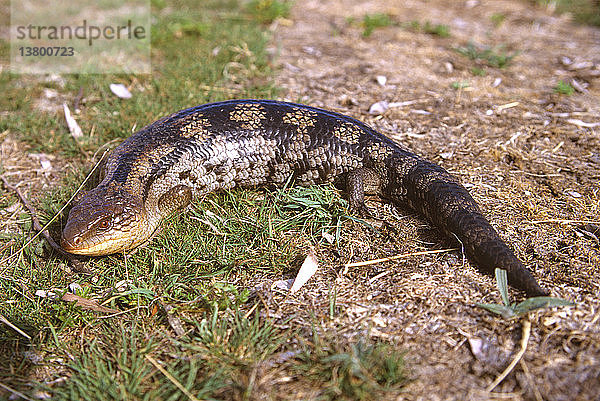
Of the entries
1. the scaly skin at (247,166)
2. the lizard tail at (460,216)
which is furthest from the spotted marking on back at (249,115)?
the lizard tail at (460,216)

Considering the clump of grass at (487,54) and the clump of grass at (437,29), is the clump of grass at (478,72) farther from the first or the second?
the clump of grass at (437,29)

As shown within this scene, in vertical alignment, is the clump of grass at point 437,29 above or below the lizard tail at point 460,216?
above

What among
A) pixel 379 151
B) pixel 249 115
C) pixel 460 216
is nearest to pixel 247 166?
pixel 249 115

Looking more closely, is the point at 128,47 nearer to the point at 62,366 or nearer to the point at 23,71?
the point at 23,71

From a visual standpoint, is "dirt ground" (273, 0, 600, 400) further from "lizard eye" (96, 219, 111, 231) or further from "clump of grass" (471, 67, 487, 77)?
"lizard eye" (96, 219, 111, 231)

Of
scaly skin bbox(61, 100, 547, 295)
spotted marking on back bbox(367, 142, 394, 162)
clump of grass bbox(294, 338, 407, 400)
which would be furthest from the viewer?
spotted marking on back bbox(367, 142, 394, 162)

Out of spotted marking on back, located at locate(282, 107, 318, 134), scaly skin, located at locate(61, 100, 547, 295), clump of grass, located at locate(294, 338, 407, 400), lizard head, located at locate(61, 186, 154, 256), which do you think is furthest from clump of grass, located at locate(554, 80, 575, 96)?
lizard head, located at locate(61, 186, 154, 256)

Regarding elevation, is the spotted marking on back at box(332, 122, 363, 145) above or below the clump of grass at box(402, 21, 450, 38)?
below
